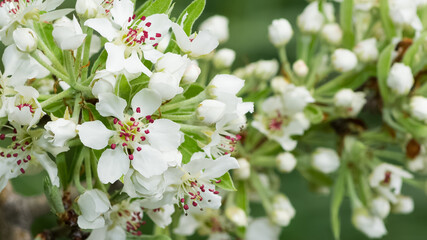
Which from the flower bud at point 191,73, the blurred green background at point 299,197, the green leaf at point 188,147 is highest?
the flower bud at point 191,73

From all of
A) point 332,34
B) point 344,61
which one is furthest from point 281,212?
point 332,34

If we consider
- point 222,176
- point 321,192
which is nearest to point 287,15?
point 321,192

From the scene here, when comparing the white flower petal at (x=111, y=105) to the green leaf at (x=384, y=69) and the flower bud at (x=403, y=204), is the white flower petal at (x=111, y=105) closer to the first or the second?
the green leaf at (x=384, y=69)

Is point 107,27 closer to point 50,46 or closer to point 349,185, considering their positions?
point 50,46

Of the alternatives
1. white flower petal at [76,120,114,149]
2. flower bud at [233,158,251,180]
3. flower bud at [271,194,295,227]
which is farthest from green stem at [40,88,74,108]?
flower bud at [271,194,295,227]

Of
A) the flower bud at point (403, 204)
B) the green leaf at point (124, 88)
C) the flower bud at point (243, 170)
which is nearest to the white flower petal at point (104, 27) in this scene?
the green leaf at point (124, 88)

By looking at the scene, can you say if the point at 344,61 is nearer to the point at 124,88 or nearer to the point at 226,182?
the point at 226,182
